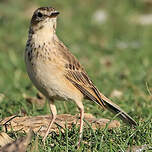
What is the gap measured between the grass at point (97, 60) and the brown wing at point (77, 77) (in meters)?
0.63

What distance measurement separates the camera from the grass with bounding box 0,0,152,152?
592cm

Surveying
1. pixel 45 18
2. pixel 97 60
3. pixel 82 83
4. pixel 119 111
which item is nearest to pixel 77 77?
pixel 82 83

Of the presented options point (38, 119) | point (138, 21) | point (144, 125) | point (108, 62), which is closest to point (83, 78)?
point (38, 119)

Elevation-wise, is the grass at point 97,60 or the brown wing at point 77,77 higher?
the brown wing at point 77,77

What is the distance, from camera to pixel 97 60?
37.9 ft

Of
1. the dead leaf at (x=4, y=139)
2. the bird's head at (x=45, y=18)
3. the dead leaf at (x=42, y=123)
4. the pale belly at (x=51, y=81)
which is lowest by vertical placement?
the dead leaf at (x=42, y=123)

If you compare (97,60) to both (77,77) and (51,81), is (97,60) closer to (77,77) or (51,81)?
(77,77)

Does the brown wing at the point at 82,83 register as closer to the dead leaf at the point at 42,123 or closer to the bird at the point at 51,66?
the bird at the point at 51,66

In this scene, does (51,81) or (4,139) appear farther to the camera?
(51,81)

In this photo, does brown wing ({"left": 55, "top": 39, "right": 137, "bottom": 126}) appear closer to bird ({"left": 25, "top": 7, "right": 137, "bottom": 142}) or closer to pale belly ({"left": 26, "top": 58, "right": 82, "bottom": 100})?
bird ({"left": 25, "top": 7, "right": 137, "bottom": 142})

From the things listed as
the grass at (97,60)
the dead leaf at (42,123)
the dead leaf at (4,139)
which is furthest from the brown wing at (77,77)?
the dead leaf at (4,139)

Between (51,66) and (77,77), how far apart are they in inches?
24.1

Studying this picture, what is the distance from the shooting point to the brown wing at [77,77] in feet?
21.5

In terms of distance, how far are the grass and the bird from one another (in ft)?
1.44
